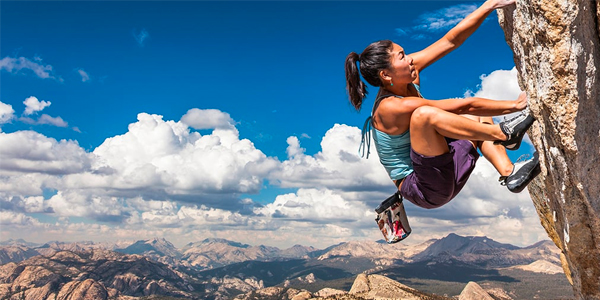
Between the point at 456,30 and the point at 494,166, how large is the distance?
2.25 m

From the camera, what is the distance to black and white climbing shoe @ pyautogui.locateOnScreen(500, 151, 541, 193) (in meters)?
5.75

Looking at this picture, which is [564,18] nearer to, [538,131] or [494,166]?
[538,131]

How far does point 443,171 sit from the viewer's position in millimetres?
6539

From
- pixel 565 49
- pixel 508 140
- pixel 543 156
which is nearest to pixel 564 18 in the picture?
pixel 565 49

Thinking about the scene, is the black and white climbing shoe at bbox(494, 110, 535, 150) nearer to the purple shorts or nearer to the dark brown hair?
the purple shorts

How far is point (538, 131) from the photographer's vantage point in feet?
18.9

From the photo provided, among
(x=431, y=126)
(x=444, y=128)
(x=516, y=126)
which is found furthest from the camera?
(x=431, y=126)

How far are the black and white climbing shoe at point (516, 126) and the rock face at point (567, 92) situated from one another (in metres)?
0.16

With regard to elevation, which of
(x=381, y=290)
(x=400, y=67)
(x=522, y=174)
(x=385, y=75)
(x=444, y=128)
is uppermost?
(x=400, y=67)

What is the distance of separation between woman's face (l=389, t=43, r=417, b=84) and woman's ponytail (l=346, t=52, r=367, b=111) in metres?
0.62

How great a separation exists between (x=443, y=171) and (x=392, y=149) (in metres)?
0.90

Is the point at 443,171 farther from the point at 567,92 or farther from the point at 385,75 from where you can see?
the point at 567,92

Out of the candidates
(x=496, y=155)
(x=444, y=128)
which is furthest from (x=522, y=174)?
(x=444, y=128)

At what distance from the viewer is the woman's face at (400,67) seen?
6387mm
